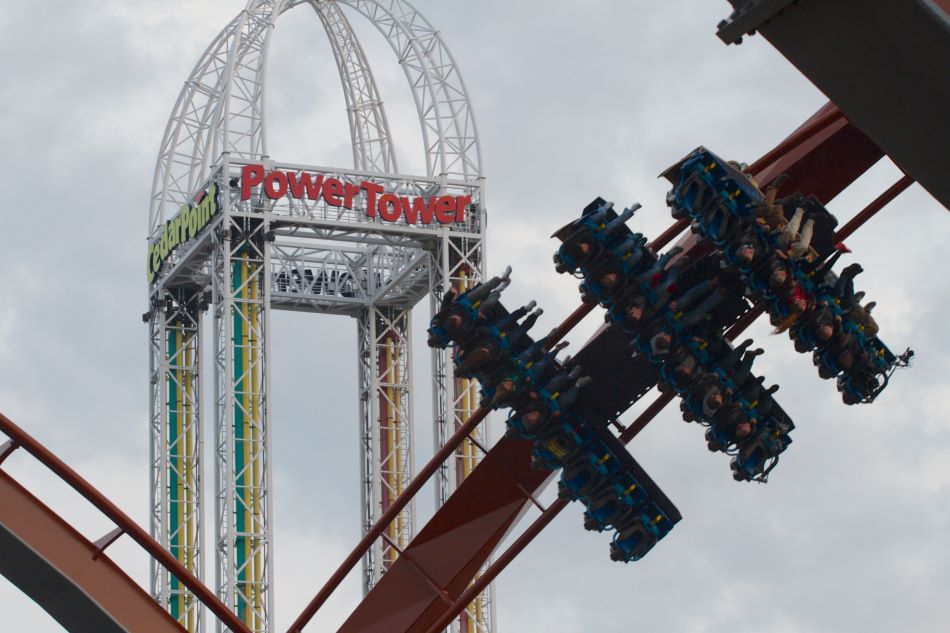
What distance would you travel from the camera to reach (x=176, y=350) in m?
39.8

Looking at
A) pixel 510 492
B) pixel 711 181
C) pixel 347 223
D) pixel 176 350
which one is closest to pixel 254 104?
pixel 347 223

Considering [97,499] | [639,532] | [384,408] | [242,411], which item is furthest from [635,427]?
[384,408]

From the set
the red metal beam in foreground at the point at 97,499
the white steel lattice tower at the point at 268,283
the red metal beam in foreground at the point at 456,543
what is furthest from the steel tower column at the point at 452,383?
the red metal beam in foreground at the point at 97,499

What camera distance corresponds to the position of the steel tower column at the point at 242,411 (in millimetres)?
35625

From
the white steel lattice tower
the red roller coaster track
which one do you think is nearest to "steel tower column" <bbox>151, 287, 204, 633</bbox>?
the white steel lattice tower

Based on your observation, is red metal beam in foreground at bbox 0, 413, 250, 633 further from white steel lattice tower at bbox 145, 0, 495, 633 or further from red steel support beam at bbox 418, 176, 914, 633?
white steel lattice tower at bbox 145, 0, 495, 633

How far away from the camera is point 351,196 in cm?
3722

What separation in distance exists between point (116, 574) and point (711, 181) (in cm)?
582

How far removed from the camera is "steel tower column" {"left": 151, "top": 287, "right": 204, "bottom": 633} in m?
39.2

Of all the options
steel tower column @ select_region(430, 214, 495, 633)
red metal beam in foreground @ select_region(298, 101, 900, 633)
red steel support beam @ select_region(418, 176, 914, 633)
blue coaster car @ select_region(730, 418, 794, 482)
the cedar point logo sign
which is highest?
the cedar point logo sign

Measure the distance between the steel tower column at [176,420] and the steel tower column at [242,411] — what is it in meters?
2.58

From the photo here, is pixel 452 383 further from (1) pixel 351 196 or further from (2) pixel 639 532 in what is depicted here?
(2) pixel 639 532

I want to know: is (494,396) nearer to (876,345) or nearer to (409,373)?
(876,345)

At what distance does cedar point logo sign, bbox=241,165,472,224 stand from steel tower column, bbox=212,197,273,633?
69 centimetres
